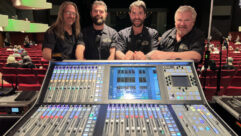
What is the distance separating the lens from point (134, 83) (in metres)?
1.30

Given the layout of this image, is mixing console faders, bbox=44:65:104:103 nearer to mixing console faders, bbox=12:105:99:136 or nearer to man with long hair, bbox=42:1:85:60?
mixing console faders, bbox=12:105:99:136

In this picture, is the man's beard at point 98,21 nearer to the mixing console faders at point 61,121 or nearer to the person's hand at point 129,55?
the person's hand at point 129,55

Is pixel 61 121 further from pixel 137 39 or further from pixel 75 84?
pixel 137 39

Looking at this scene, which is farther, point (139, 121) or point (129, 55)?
point (129, 55)

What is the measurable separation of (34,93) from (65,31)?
2.60ft

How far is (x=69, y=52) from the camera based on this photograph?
195 cm

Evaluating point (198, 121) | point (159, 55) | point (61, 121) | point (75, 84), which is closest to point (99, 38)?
point (159, 55)

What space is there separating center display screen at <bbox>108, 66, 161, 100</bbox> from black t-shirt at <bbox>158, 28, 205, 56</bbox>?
0.68 meters

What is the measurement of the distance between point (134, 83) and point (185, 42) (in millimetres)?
894

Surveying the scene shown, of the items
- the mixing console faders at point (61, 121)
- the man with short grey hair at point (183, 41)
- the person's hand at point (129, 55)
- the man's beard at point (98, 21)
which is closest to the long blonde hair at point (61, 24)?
the man's beard at point (98, 21)

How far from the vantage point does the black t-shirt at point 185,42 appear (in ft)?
6.09

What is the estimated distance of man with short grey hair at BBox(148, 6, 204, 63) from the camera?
1854mm

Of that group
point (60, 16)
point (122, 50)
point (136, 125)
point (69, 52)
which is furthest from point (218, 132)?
point (60, 16)

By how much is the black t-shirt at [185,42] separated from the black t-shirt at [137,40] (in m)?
0.12
